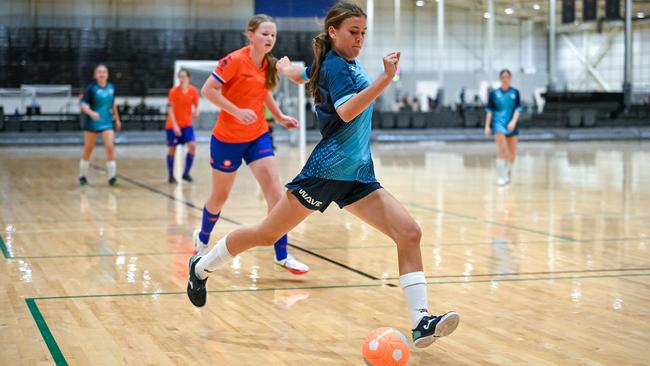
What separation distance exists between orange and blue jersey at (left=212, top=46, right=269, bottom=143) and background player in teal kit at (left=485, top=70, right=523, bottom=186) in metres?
9.52

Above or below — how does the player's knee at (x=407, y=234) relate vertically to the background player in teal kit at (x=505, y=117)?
below

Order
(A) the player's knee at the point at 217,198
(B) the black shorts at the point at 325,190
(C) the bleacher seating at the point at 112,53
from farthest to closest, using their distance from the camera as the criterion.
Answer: (C) the bleacher seating at the point at 112,53 < (A) the player's knee at the point at 217,198 < (B) the black shorts at the point at 325,190

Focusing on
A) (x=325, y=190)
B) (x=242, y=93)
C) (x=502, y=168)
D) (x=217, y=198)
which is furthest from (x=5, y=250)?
(x=502, y=168)

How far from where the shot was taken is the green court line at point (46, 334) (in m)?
4.72

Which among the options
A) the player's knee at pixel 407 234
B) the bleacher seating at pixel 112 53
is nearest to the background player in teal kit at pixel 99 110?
the player's knee at pixel 407 234

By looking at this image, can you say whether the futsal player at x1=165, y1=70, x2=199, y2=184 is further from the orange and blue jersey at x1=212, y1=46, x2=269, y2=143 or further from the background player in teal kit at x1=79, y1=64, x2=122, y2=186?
the orange and blue jersey at x1=212, y1=46, x2=269, y2=143

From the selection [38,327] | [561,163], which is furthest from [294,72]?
[561,163]

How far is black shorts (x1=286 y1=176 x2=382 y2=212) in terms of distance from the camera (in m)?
4.91

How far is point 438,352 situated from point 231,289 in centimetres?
221

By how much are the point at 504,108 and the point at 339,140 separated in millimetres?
12367

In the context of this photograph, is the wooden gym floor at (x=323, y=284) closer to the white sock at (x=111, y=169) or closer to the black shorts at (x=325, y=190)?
the black shorts at (x=325, y=190)

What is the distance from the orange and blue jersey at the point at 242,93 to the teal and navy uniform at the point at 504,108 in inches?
391

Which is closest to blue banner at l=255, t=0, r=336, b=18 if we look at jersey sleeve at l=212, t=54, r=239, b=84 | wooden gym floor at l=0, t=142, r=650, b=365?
wooden gym floor at l=0, t=142, r=650, b=365

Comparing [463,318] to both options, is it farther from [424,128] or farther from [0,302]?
[424,128]
